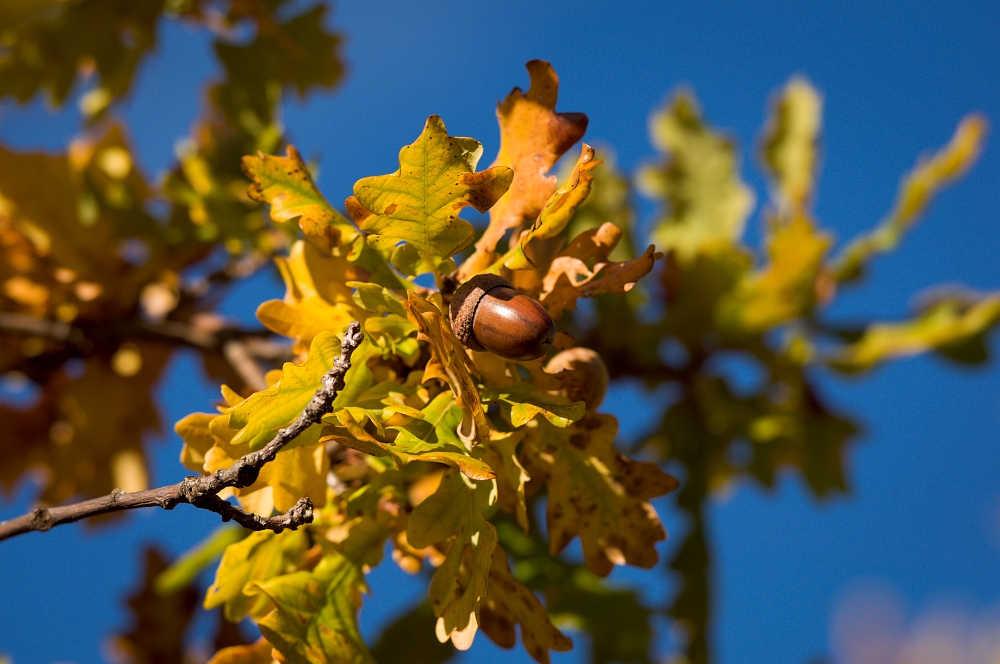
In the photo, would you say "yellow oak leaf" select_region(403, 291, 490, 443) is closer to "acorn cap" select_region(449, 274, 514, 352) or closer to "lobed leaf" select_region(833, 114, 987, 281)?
"acorn cap" select_region(449, 274, 514, 352)

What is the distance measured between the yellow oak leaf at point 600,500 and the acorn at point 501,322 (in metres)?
0.17

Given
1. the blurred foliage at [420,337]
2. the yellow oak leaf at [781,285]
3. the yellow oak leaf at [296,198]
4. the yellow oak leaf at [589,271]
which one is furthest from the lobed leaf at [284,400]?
the yellow oak leaf at [781,285]

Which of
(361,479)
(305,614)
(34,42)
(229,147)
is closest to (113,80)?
(34,42)

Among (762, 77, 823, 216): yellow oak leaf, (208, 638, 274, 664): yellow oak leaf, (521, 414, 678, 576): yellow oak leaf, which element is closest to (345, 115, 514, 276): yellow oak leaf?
(521, 414, 678, 576): yellow oak leaf

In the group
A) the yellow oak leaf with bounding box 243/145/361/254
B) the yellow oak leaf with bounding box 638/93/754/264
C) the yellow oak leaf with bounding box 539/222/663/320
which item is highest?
the yellow oak leaf with bounding box 638/93/754/264

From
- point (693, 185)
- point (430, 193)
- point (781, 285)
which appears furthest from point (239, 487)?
point (693, 185)

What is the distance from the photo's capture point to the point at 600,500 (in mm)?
971

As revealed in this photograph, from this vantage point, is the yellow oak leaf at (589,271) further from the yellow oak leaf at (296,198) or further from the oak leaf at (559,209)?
the yellow oak leaf at (296,198)

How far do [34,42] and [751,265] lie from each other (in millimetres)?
1471

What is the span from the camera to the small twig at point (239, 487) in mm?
702

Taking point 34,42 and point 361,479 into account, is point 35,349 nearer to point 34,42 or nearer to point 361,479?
point 34,42

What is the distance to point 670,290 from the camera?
1.84m

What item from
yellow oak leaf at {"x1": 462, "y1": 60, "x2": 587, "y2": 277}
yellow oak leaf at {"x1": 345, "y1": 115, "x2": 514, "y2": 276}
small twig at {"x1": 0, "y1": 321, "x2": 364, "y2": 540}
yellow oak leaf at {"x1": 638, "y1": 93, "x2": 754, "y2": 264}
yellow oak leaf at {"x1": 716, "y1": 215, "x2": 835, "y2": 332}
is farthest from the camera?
yellow oak leaf at {"x1": 638, "y1": 93, "x2": 754, "y2": 264}

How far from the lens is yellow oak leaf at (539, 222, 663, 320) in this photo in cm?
88
